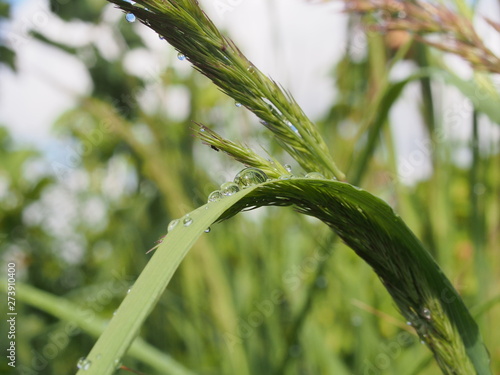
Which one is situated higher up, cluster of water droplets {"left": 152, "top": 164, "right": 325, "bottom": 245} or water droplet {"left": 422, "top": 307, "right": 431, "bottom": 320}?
cluster of water droplets {"left": 152, "top": 164, "right": 325, "bottom": 245}

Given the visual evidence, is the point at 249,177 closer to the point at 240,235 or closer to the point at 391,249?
the point at 391,249

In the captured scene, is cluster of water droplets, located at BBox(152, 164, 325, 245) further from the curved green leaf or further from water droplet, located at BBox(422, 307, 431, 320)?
water droplet, located at BBox(422, 307, 431, 320)

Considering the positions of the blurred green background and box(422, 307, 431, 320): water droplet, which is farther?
the blurred green background

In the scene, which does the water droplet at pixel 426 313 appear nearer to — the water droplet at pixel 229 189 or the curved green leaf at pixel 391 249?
the curved green leaf at pixel 391 249

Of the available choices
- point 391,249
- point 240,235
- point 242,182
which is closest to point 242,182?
point 242,182

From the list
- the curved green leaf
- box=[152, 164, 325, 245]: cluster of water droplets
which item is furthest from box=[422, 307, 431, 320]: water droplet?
box=[152, 164, 325, 245]: cluster of water droplets

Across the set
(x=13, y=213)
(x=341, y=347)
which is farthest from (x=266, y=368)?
(x=13, y=213)
